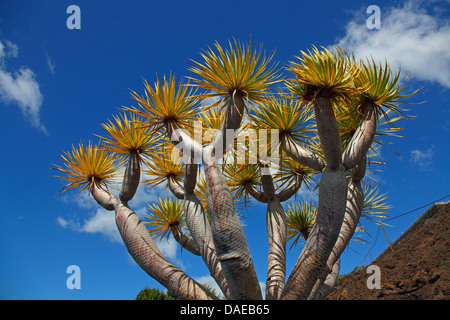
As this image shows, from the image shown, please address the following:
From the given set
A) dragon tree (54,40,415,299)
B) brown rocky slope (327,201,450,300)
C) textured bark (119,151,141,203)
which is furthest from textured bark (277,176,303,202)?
brown rocky slope (327,201,450,300)

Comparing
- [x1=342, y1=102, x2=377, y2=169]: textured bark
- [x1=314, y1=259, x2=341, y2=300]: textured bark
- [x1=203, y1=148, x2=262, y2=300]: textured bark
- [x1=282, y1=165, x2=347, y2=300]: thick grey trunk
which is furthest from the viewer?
[x1=314, y1=259, x2=341, y2=300]: textured bark

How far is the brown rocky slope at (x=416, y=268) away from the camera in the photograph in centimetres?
620

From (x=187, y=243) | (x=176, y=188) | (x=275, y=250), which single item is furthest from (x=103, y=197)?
(x=275, y=250)

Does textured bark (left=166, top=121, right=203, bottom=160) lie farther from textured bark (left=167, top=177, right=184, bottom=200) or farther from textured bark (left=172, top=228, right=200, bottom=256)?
textured bark (left=172, top=228, right=200, bottom=256)

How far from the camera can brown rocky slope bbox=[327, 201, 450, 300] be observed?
6203 millimetres

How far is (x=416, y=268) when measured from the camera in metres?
7.25

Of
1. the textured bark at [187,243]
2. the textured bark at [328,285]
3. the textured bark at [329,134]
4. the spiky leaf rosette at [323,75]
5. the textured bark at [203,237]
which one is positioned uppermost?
the spiky leaf rosette at [323,75]

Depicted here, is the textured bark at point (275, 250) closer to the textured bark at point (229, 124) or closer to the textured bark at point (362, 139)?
the textured bark at point (362, 139)

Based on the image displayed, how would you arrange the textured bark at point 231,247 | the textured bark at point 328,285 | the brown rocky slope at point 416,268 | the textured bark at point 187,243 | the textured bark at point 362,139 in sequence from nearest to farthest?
the textured bark at point 231,247, the textured bark at point 362,139, the textured bark at point 328,285, the brown rocky slope at point 416,268, the textured bark at point 187,243

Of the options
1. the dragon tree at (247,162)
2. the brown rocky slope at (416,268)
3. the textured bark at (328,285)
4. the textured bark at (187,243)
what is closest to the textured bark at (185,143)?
the dragon tree at (247,162)

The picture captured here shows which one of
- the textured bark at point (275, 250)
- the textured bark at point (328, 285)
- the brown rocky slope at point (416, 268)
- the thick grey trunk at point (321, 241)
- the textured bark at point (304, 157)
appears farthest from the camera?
the brown rocky slope at point (416, 268)

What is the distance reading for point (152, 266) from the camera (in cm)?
495
